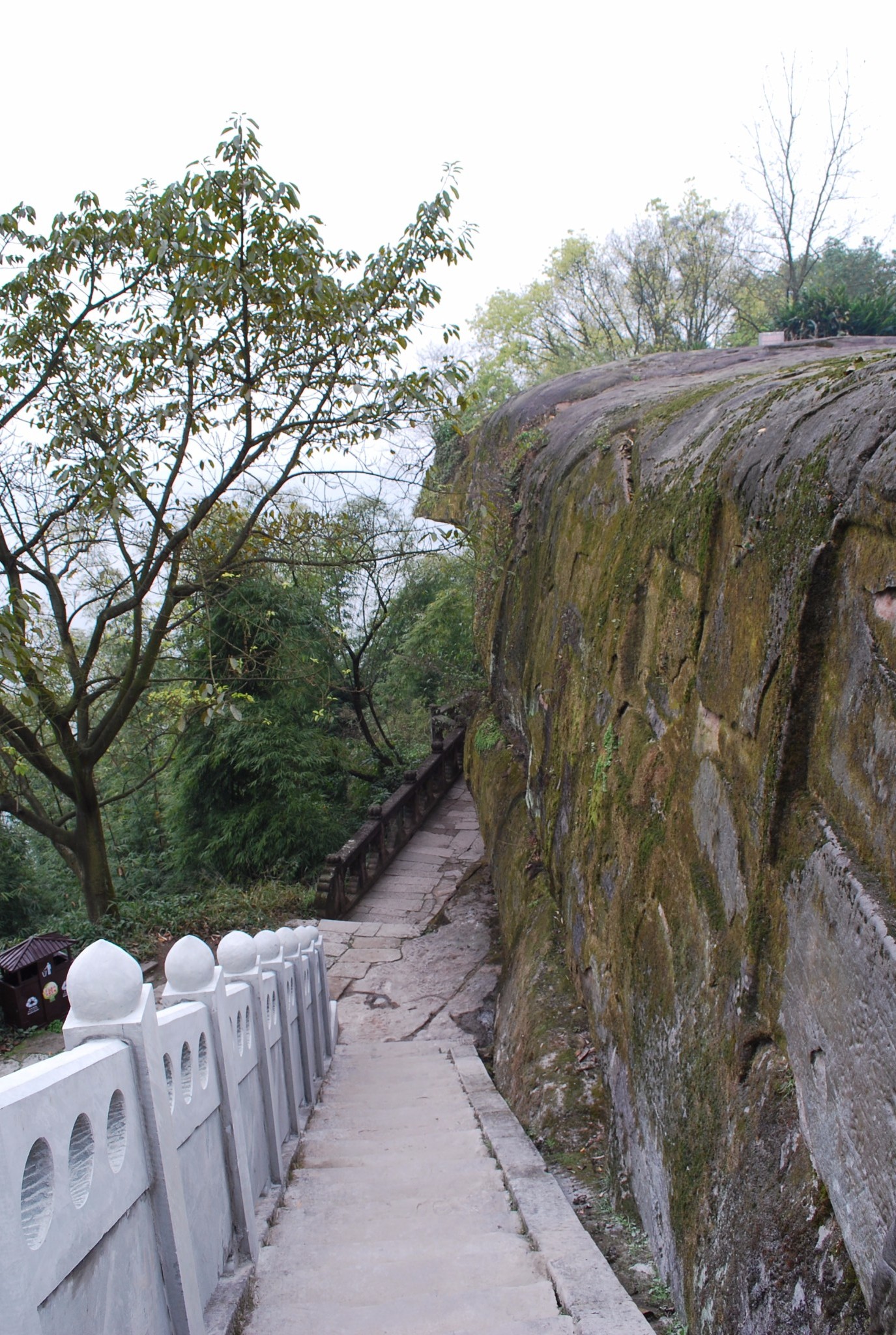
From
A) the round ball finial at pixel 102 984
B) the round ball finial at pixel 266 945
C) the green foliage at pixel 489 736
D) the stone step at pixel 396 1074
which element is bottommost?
the stone step at pixel 396 1074

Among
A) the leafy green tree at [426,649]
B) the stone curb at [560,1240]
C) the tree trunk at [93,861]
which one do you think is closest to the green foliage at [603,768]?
the stone curb at [560,1240]

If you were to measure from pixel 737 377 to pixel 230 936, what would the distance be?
3.57 metres

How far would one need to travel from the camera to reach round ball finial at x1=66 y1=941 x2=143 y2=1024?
5.14 ft

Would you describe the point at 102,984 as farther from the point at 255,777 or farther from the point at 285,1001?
the point at 255,777

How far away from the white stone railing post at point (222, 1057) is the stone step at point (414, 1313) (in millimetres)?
165

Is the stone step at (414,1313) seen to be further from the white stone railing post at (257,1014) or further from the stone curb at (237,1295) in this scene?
the white stone railing post at (257,1014)

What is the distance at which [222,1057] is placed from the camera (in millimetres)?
2322

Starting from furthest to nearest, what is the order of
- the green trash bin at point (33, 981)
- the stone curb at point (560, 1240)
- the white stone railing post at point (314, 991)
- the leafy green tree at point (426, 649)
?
1. the leafy green tree at point (426, 649)
2. the green trash bin at point (33, 981)
3. the white stone railing post at point (314, 991)
4. the stone curb at point (560, 1240)

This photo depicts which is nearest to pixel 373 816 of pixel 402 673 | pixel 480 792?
pixel 480 792

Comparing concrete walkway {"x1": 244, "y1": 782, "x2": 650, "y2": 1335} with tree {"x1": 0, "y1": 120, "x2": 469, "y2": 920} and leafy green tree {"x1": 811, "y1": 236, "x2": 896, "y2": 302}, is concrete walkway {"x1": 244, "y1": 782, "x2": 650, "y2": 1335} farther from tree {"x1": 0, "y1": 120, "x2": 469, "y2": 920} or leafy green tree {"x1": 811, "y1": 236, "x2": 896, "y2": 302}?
leafy green tree {"x1": 811, "y1": 236, "x2": 896, "y2": 302}

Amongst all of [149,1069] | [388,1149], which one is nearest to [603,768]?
[388,1149]

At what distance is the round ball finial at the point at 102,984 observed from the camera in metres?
1.57

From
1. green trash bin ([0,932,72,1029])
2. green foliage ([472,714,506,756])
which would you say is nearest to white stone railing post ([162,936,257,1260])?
green trash bin ([0,932,72,1029])

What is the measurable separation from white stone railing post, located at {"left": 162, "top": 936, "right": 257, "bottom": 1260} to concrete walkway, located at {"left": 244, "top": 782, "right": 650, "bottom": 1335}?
0.15 m
